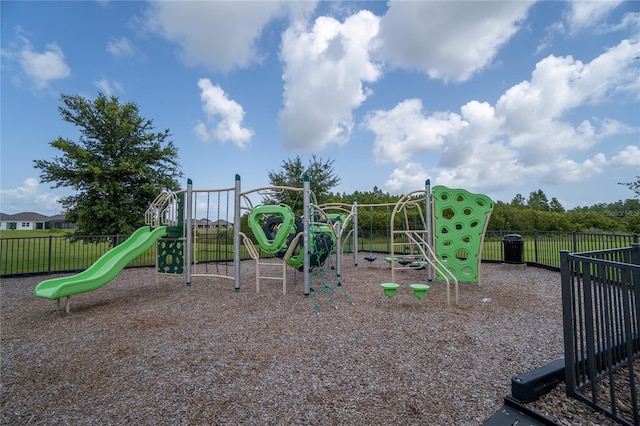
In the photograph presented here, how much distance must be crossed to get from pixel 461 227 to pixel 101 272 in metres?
7.52

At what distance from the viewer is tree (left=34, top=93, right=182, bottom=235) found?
11477 millimetres

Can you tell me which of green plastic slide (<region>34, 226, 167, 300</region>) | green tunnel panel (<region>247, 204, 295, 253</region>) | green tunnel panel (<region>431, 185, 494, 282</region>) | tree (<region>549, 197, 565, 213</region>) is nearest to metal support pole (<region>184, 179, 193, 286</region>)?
green plastic slide (<region>34, 226, 167, 300</region>)

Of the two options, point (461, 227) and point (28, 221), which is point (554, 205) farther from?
point (28, 221)

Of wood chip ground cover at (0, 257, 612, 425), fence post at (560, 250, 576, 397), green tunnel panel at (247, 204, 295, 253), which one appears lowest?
wood chip ground cover at (0, 257, 612, 425)

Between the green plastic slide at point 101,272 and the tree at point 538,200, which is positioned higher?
the tree at point 538,200

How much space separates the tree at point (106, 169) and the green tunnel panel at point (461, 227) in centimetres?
1140

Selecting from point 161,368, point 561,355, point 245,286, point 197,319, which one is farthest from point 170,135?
point 561,355

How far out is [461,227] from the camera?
6613 millimetres

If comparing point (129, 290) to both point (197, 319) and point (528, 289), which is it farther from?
point (528, 289)

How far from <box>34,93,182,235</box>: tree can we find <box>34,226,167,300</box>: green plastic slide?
6472mm

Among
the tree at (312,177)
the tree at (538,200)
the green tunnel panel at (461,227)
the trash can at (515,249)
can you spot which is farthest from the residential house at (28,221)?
the tree at (538,200)

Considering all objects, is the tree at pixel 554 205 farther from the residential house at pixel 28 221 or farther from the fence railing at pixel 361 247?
the residential house at pixel 28 221

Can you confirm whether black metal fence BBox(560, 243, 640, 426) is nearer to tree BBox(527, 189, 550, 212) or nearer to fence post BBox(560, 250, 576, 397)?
A: fence post BBox(560, 250, 576, 397)

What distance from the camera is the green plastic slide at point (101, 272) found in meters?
4.71
